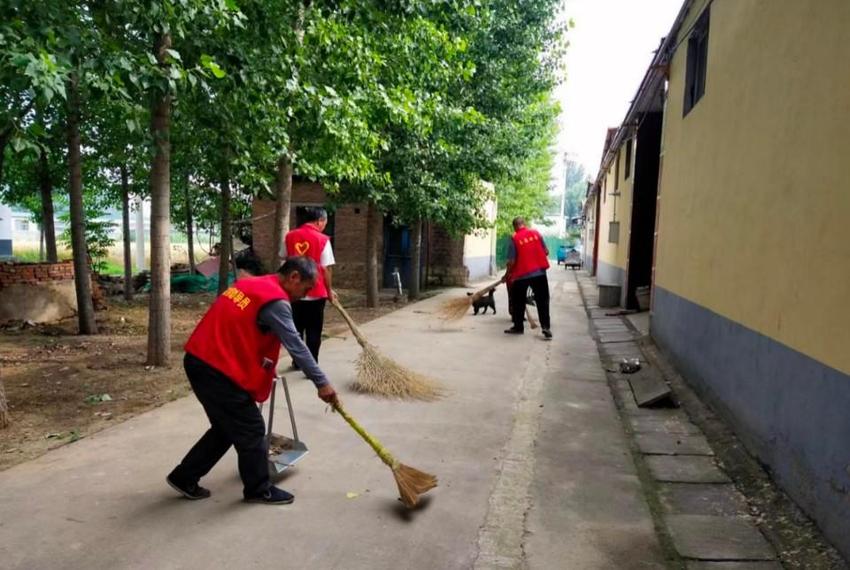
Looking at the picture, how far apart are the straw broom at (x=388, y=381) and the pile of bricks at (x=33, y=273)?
6.95 meters

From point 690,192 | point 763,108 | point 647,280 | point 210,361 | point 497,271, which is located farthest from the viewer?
point 497,271

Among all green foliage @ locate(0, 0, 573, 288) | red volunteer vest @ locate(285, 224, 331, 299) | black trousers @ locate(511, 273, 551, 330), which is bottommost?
black trousers @ locate(511, 273, 551, 330)

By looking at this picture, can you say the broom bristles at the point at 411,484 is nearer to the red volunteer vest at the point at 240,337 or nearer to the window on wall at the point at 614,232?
the red volunteer vest at the point at 240,337

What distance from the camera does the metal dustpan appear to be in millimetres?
3541

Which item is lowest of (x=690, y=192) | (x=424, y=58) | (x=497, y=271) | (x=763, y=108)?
(x=497, y=271)

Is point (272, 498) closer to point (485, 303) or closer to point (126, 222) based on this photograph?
point (485, 303)

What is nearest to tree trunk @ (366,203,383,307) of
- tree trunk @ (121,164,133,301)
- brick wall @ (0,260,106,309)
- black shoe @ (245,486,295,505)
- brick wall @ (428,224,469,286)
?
brick wall @ (0,260,106,309)

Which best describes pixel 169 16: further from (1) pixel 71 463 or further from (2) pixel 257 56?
(1) pixel 71 463

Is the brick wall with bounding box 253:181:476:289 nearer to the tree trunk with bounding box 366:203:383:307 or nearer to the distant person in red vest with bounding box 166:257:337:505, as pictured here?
the tree trunk with bounding box 366:203:383:307

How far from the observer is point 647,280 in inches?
448

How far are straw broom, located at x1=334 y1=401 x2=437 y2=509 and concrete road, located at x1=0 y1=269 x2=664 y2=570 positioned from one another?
0.30ft

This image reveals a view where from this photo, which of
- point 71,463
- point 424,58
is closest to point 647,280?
point 424,58

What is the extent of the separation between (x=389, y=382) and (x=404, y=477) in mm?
2312

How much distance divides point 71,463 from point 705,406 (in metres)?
4.90
